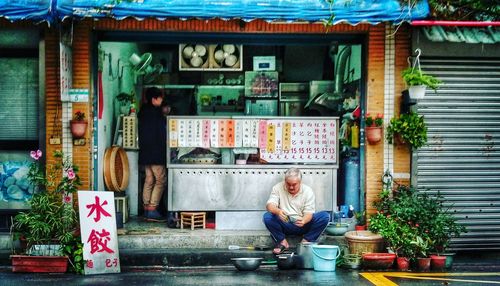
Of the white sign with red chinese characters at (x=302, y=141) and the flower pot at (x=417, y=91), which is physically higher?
the flower pot at (x=417, y=91)

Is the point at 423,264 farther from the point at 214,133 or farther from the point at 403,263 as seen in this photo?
the point at 214,133

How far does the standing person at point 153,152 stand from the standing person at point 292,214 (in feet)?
8.72

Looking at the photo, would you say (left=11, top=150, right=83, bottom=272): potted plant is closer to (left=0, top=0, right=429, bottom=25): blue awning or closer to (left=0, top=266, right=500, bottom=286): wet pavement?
Answer: (left=0, top=266, right=500, bottom=286): wet pavement

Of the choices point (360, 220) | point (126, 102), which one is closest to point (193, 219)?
point (360, 220)

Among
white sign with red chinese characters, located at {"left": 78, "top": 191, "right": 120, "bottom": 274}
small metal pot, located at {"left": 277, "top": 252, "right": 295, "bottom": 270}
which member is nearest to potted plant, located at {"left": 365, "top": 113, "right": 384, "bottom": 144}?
small metal pot, located at {"left": 277, "top": 252, "right": 295, "bottom": 270}

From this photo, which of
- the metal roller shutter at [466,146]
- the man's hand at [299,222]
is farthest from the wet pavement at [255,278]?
the metal roller shutter at [466,146]

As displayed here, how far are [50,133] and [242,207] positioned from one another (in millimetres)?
3429

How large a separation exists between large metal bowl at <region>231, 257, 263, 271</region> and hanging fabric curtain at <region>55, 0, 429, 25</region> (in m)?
3.63

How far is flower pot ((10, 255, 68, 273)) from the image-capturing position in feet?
35.9

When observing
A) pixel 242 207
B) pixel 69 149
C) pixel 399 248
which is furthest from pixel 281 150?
pixel 69 149

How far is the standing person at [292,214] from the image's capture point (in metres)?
11.6

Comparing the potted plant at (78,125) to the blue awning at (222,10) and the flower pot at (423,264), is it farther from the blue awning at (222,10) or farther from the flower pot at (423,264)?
the flower pot at (423,264)

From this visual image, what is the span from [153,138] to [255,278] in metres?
4.11

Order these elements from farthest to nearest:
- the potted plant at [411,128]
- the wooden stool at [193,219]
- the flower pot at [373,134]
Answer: the wooden stool at [193,219]
the flower pot at [373,134]
the potted plant at [411,128]
